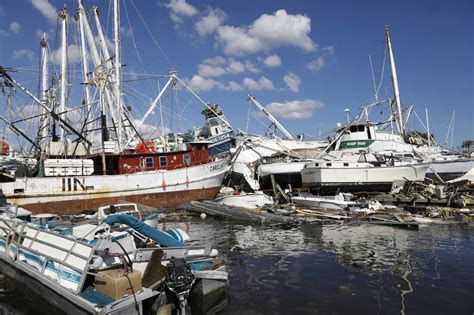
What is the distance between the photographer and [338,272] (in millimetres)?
10742

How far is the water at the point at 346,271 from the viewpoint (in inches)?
324

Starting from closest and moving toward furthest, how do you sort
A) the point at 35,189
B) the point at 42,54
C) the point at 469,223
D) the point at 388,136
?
the point at 469,223, the point at 35,189, the point at 42,54, the point at 388,136

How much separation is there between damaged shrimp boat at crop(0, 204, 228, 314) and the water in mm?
827

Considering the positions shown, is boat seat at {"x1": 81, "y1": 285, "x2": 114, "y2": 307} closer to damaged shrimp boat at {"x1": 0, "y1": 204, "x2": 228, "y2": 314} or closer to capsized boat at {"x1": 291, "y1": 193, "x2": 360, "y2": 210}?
damaged shrimp boat at {"x1": 0, "y1": 204, "x2": 228, "y2": 314}

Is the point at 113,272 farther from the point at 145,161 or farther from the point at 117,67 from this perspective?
the point at 117,67

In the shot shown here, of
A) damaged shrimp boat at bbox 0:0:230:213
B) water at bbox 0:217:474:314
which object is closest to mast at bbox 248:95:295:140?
damaged shrimp boat at bbox 0:0:230:213

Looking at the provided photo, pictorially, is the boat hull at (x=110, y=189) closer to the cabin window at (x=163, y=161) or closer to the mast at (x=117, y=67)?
the cabin window at (x=163, y=161)

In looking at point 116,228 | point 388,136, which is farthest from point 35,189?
point 388,136

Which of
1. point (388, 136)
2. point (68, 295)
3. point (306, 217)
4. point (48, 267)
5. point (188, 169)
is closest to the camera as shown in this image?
point (68, 295)

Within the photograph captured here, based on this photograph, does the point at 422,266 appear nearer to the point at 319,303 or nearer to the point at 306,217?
the point at 319,303

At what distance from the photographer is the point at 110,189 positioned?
2608cm

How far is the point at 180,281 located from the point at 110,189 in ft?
68.7

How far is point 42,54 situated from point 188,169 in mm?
22292

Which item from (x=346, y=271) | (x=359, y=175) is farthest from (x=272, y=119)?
(x=346, y=271)
